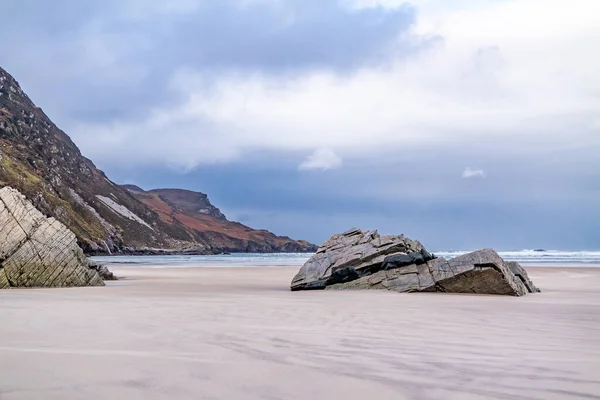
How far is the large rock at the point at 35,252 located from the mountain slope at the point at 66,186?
90368mm

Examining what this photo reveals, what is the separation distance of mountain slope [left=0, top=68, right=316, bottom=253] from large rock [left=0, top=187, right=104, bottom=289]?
9037 centimetres

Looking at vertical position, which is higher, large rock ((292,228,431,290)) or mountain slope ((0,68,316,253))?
mountain slope ((0,68,316,253))

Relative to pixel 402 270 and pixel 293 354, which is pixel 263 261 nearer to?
pixel 402 270

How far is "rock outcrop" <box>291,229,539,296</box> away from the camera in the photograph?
15602mm

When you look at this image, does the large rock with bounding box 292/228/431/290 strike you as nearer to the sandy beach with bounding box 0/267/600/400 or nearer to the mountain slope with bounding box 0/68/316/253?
the sandy beach with bounding box 0/267/600/400

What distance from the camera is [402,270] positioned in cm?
1678

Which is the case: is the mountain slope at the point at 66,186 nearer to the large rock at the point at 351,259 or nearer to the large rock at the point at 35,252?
the large rock at the point at 35,252

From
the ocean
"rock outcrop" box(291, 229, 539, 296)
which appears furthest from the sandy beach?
the ocean

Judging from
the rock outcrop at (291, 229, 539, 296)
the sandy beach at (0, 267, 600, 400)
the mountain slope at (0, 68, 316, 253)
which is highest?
the mountain slope at (0, 68, 316, 253)

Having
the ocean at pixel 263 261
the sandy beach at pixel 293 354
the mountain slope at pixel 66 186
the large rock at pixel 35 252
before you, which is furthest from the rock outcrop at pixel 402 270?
the mountain slope at pixel 66 186

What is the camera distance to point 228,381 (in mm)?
4328

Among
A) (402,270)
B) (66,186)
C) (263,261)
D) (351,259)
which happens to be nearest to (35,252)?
(351,259)

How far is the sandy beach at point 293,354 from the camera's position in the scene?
4.12 meters

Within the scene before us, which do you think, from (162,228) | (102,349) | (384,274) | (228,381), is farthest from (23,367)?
(162,228)
